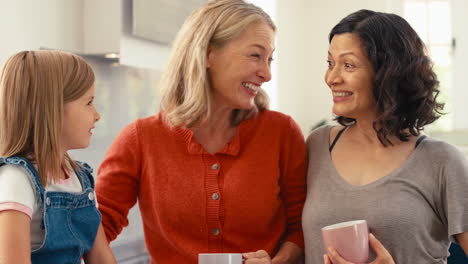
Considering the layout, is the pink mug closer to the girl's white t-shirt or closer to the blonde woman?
the blonde woman

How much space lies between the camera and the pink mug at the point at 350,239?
1.28m

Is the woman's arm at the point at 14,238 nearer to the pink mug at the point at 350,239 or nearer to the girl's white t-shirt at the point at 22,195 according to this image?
the girl's white t-shirt at the point at 22,195

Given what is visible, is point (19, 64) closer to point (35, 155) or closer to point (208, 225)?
point (35, 155)

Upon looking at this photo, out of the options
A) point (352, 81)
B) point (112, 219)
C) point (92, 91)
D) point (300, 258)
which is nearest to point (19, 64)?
point (92, 91)

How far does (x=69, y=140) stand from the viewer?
1252 millimetres

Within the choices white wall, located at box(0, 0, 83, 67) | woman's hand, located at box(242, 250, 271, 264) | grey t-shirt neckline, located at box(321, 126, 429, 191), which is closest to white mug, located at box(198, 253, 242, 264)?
woman's hand, located at box(242, 250, 271, 264)

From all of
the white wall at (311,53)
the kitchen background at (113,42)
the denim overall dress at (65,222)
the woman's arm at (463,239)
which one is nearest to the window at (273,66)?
the white wall at (311,53)

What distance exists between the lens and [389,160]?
1534mm

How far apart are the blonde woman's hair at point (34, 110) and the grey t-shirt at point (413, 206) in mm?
698

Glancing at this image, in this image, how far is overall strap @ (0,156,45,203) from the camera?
112 centimetres

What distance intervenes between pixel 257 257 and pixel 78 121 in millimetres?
568

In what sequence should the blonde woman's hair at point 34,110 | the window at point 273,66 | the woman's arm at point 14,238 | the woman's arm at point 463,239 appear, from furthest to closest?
1. the window at point 273,66
2. the woman's arm at point 463,239
3. the blonde woman's hair at point 34,110
4. the woman's arm at point 14,238

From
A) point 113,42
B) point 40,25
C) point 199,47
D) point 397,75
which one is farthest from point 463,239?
point 40,25

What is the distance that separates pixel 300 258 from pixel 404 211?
367 mm
